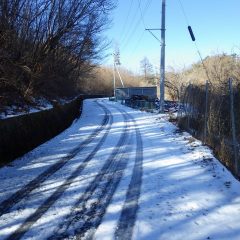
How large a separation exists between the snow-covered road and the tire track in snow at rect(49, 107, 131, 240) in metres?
0.01

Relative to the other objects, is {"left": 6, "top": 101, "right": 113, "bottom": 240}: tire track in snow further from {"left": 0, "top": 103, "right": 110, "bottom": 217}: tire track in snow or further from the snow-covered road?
Result: {"left": 0, "top": 103, "right": 110, "bottom": 217}: tire track in snow

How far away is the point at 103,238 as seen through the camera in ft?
20.1

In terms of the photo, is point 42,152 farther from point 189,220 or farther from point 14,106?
point 189,220

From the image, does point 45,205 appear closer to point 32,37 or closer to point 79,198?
point 79,198

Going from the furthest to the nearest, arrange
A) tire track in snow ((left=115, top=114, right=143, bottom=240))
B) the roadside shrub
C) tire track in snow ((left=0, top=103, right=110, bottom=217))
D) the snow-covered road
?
the roadside shrub
tire track in snow ((left=0, top=103, right=110, bottom=217))
the snow-covered road
tire track in snow ((left=115, top=114, right=143, bottom=240))

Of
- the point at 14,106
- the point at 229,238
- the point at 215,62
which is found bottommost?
the point at 229,238

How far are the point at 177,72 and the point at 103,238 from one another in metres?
62.3

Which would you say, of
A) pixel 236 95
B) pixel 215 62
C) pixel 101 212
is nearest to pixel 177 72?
pixel 215 62

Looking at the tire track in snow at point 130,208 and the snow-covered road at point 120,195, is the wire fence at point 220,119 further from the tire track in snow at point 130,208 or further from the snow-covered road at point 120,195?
the tire track in snow at point 130,208

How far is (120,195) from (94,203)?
71 centimetres

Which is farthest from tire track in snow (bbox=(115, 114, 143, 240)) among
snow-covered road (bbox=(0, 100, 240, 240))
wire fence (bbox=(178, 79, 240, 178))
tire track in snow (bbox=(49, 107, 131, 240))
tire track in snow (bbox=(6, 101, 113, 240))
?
wire fence (bbox=(178, 79, 240, 178))

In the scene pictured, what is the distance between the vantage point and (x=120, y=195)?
846cm

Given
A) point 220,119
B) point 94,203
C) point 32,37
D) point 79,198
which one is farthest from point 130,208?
point 32,37

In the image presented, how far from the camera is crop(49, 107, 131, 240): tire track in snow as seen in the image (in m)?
6.51
